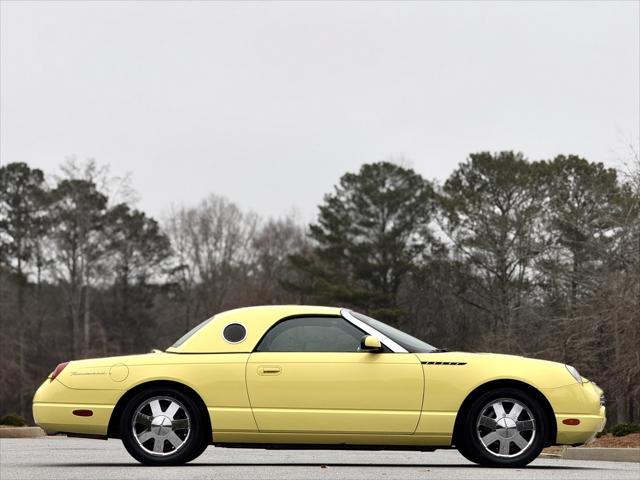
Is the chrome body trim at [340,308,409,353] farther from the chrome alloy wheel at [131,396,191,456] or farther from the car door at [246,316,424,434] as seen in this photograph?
the chrome alloy wheel at [131,396,191,456]

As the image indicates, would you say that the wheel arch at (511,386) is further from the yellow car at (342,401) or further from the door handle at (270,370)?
the door handle at (270,370)

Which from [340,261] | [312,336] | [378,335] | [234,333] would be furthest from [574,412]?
[340,261]

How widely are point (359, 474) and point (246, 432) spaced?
1.13 meters

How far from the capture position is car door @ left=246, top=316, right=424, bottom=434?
947cm

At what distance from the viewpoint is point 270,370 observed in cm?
956

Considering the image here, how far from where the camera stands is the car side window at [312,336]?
9781mm

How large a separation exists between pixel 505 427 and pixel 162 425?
3.01 meters

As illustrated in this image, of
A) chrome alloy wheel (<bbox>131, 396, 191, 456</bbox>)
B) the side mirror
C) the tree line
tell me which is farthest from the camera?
the tree line

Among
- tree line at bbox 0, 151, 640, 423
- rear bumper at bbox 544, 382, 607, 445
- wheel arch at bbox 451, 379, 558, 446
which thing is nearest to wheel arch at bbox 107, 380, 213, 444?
wheel arch at bbox 451, 379, 558, 446

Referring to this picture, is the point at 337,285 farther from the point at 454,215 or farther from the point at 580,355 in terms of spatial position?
the point at 580,355

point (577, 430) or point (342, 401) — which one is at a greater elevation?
point (342, 401)

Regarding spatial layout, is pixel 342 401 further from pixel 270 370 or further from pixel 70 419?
pixel 70 419

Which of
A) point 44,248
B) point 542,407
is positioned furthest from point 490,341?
point 542,407

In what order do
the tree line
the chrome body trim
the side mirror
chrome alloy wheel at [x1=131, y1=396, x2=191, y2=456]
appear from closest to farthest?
the side mirror
chrome alloy wheel at [x1=131, y1=396, x2=191, y2=456]
the chrome body trim
the tree line
